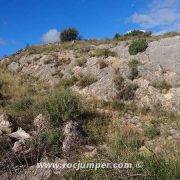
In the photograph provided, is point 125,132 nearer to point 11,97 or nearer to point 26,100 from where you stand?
point 26,100

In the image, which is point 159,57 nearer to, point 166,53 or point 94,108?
point 166,53

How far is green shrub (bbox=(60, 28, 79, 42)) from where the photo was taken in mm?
38681

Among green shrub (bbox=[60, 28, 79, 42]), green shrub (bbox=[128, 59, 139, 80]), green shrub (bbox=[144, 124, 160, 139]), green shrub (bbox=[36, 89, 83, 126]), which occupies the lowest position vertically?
green shrub (bbox=[144, 124, 160, 139])

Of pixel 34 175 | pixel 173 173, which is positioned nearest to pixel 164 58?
pixel 34 175

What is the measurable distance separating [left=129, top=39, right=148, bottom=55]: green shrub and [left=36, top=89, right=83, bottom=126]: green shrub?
7.73m

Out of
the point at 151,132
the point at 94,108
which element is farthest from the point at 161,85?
the point at 151,132

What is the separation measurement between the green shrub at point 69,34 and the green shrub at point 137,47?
14263mm

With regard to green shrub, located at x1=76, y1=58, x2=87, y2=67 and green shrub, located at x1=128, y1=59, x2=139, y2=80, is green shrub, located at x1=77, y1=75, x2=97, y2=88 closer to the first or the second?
green shrub, located at x1=128, y1=59, x2=139, y2=80

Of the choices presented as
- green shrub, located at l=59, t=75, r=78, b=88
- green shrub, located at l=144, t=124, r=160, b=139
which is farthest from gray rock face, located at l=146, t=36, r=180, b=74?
green shrub, located at l=144, t=124, r=160, b=139

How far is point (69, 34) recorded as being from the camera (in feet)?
128

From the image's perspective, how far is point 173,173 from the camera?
819 centimetres

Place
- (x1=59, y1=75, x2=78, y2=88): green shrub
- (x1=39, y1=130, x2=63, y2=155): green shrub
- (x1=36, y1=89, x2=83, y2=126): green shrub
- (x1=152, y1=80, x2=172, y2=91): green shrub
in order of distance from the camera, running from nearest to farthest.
A: (x1=39, y1=130, x2=63, y2=155): green shrub, (x1=36, y1=89, x2=83, y2=126): green shrub, (x1=152, y1=80, x2=172, y2=91): green shrub, (x1=59, y1=75, x2=78, y2=88): green shrub

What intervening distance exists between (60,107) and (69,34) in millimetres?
22648

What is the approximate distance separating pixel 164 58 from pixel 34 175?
13.7 m
